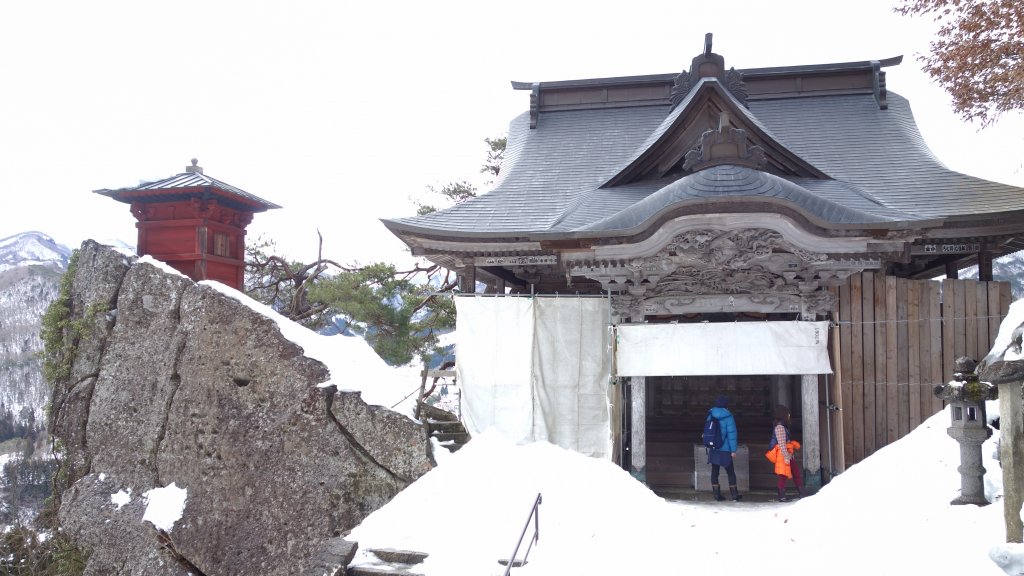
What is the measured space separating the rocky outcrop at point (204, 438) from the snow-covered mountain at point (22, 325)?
138ft

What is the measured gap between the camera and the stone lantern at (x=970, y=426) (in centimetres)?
458

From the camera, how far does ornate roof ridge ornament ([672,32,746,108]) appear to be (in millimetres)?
10250

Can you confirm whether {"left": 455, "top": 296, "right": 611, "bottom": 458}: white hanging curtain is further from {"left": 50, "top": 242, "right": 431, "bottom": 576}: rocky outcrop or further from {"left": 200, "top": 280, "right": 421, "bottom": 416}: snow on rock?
{"left": 50, "top": 242, "right": 431, "bottom": 576}: rocky outcrop

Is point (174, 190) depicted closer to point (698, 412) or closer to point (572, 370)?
point (572, 370)

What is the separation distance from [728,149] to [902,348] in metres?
3.33

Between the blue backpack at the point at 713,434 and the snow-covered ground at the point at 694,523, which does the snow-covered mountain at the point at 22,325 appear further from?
the blue backpack at the point at 713,434


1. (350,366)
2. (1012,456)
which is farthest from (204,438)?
(1012,456)

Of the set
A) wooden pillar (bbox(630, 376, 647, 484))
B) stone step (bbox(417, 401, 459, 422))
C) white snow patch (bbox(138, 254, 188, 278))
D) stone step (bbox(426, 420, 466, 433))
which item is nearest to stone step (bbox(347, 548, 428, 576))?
stone step (bbox(426, 420, 466, 433))

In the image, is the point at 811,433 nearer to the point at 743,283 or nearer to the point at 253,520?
the point at 743,283

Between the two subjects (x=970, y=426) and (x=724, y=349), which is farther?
(x=724, y=349)

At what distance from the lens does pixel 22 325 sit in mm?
50062

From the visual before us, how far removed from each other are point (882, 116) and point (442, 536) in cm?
1126

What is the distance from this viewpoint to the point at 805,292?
8.19 meters

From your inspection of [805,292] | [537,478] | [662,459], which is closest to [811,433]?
[805,292]
